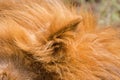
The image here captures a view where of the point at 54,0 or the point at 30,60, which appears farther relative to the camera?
the point at 54,0

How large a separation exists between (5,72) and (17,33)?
0.21 meters

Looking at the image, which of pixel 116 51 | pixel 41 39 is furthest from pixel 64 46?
pixel 116 51

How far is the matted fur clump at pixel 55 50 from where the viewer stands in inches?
96.1

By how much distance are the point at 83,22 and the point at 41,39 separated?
0.33 m

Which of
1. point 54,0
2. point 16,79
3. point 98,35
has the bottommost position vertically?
point 16,79

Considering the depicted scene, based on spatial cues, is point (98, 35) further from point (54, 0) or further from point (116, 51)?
point (54, 0)

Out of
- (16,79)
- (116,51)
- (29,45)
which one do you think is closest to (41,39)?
(29,45)

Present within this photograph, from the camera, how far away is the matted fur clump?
96.1 inches

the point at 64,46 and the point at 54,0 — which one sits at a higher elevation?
the point at 54,0

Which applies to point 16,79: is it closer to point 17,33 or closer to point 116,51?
point 17,33

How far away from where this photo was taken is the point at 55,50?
247 cm

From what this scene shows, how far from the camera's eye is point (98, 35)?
8.52ft

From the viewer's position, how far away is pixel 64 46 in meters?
Result: 2.46

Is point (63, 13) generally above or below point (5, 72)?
above
